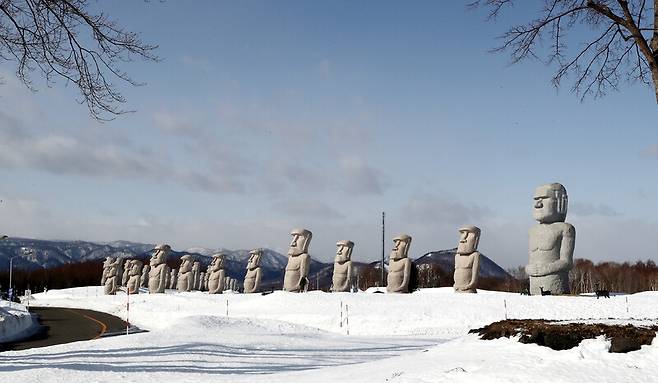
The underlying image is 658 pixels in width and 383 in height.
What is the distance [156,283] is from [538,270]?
32.1 meters

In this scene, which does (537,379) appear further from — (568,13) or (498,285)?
(498,285)

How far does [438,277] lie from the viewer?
107062 mm

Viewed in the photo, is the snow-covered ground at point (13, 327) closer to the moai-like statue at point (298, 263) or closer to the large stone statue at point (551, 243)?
the moai-like statue at point (298, 263)

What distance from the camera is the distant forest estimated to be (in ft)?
277

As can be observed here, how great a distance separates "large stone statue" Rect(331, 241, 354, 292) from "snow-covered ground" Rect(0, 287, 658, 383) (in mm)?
4798

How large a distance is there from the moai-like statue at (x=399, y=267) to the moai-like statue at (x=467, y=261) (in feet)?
9.53

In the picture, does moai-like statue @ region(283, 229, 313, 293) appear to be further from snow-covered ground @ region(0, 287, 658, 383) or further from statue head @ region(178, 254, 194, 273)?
statue head @ region(178, 254, 194, 273)

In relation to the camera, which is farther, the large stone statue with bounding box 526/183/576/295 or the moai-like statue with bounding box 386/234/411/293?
the moai-like statue with bounding box 386/234/411/293

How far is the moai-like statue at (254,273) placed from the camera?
41938 mm

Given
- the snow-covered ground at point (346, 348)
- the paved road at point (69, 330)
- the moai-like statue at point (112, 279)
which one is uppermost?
the moai-like statue at point (112, 279)

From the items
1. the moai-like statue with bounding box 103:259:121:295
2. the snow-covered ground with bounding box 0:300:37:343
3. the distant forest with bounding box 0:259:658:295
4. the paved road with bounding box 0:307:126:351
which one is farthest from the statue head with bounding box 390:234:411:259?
the distant forest with bounding box 0:259:658:295

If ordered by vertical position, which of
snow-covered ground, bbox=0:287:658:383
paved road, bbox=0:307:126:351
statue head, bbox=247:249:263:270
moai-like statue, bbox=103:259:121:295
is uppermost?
statue head, bbox=247:249:263:270

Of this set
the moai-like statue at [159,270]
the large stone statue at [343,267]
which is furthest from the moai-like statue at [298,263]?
the moai-like statue at [159,270]

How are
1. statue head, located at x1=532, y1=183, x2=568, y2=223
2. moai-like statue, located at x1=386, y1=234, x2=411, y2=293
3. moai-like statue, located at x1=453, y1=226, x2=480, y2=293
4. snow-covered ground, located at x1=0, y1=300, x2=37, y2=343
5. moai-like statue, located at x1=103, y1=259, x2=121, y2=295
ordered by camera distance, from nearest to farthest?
snow-covered ground, located at x1=0, y1=300, x2=37, y2=343, statue head, located at x1=532, y1=183, x2=568, y2=223, moai-like statue, located at x1=453, y1=226, x2=480, y2=293, moai-like statue, located at x1=386, y1=234, x2=411, y2=293, moai-like statue, located at x1=103, y1=259, x2=121, y2=295
